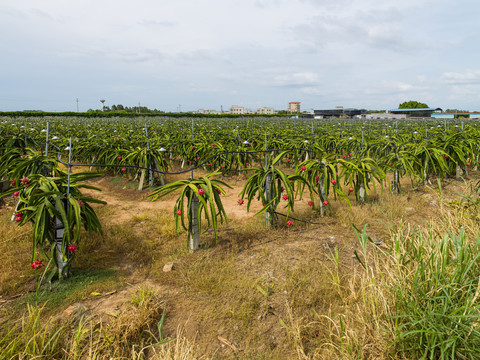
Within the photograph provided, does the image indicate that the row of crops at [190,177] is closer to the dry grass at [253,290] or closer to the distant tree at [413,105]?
the dry grass at [253,290]

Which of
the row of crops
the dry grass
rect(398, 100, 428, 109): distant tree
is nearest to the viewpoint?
the dry grass

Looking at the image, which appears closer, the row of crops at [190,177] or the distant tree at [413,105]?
the row of crops at [190,177]

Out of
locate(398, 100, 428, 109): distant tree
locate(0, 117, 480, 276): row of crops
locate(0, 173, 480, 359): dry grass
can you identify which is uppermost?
locate(398, 100, 428, 109): distant tree

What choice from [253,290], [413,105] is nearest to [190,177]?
[253,290]

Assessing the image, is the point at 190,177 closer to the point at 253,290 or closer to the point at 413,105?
the point at 253,290

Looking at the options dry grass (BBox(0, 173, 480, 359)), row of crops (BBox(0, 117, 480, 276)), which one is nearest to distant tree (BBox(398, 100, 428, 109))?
row of crops (BBox(0, 117, 480, 276))

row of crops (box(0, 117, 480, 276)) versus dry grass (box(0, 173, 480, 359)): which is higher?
row of crops (box(0, 117, 480, 276))

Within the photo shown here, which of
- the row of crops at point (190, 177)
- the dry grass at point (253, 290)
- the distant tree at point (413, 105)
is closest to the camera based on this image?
the dry grass at point (253, 290)

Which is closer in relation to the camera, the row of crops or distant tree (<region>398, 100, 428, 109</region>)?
the row of crops

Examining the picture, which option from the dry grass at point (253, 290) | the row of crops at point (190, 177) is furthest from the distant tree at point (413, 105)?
the dry grass at point (253, 290)

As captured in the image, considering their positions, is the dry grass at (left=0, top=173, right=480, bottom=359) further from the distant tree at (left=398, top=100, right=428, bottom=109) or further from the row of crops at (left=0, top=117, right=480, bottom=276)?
the distant tree at (left=398, top=100, right=428, bottom=109)

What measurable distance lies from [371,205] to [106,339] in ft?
14.2

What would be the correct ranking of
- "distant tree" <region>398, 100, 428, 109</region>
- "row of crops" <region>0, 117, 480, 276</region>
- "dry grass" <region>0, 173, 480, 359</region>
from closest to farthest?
1. "dry grass" <region>0, 173, 480, 359</region>
2. "row of crops" <region>0, 117, 480, 276</region>
3. "distant tree" <region>398, 100, 428, 109</region>

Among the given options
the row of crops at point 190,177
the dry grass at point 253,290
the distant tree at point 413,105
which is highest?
the distant tree at point 413,105
